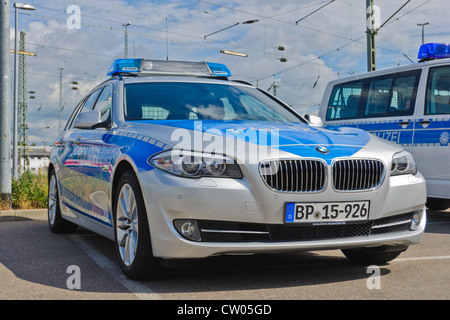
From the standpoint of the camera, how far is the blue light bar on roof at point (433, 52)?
337 inches

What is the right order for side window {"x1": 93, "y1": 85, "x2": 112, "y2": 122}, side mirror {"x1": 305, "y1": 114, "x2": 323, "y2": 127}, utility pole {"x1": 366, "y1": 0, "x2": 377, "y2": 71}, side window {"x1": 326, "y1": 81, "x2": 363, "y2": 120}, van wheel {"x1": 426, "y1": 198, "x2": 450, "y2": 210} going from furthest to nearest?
utility pole {"x1": 366, "y1": 0, "x2": 377, "y2": 71}
van wheel {"x1": 426, "y1": 198, "x2": 450, "y2": 210}
side window {"x1": 326, "y1": 81, "x2": 363, "y2": 120}
side window {"x1": 93, "y1": 85, "x2": 112, "y2": 122}
side mirror {"x1": 305, "y1": 114, "x2": 323, "y2": 127}

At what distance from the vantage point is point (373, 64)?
56.6ft

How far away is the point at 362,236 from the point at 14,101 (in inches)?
738

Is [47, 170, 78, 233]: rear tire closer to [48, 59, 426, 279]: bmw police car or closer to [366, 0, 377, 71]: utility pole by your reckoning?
[48, 59, 426, 279]: bmw police car

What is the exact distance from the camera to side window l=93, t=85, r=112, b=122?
18.0 feet

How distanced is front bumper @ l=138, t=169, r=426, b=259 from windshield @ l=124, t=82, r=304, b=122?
1.16m

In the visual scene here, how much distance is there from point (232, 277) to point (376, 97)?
5.36 meters

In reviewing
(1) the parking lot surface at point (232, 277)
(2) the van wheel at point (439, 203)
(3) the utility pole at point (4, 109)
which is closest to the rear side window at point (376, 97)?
(2) the van wheel at point (439, 203)

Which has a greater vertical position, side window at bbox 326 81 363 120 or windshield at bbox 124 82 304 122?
side window at bbox 326 81 363 120

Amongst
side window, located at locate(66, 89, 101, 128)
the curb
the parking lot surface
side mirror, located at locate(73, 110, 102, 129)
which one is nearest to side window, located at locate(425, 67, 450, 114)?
the parking lot surface

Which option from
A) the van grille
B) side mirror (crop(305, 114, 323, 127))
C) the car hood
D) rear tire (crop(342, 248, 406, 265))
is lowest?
rear tire (crop(342, 248, 406, 265))

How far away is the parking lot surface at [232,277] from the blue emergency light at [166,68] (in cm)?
179

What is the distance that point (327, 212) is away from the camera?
4.08 m
